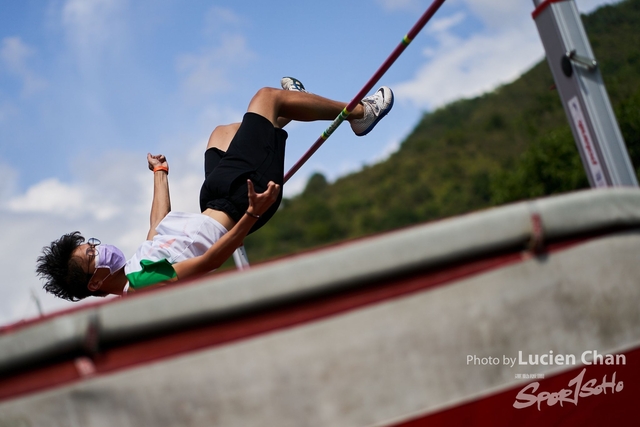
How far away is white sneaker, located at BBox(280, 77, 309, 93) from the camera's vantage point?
3.09 metres

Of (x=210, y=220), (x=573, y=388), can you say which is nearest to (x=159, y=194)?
(x=210, y=220)

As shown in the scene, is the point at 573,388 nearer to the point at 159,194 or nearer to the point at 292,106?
the point at 292,106

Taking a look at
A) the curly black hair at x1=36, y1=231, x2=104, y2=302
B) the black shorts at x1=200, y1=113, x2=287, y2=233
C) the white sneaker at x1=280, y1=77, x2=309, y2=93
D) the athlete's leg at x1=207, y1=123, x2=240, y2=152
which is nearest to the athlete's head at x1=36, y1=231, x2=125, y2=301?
the curly black hair at x1=36, y1=231, x2=104, y2=302

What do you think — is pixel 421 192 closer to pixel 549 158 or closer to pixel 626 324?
pixel 549 158

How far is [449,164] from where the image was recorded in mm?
53125

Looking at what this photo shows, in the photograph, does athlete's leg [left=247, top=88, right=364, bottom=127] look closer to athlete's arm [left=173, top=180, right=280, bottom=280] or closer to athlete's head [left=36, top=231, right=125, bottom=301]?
athlete's arm [left=173, top=180, right=280, bottom=280]

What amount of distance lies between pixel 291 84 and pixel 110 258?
1.19 metres

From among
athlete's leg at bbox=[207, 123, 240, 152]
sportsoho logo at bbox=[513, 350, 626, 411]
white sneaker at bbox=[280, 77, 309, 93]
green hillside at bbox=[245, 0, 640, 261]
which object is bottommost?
sportsoho logo at bbox=[513, 350, 626, 411]

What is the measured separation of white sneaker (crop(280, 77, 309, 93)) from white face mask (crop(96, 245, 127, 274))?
1.13 meters

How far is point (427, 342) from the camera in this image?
1.13 metres

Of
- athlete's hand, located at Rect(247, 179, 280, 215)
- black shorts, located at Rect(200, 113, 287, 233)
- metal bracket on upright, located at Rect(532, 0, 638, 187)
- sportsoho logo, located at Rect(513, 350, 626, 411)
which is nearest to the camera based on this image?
sportsoho logo, located at Rect(513, 350, 626, 411)

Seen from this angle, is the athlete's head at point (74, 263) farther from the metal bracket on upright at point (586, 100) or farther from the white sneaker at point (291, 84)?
the metal bracket on upright at point (586, 100)

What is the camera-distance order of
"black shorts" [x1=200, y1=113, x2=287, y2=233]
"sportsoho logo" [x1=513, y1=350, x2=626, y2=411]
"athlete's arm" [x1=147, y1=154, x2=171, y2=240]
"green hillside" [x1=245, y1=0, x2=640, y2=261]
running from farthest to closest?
"green hillside" [x1=245, y1=0, x2=640, y2=261] < "athlete's arm" [x1=147, y1=154, x2=171, y2=240] < "black shorts" [x1=200, y1=113, x2=287, y2=233] < "sportsoho logo" [x1=513, y1=350, x2=626, y2=411]

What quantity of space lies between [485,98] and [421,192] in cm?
1513
